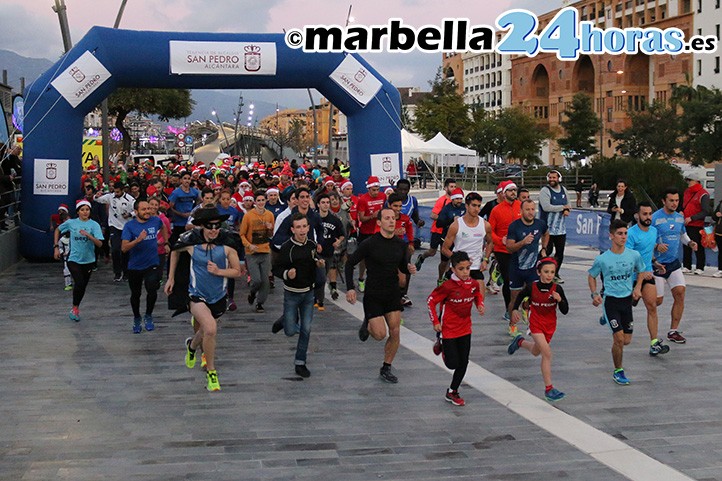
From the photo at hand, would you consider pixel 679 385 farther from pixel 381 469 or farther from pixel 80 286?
pixel 80 286

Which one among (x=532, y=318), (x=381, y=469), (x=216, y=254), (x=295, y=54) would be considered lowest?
(x=381, y=469)

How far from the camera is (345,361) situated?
994 cm

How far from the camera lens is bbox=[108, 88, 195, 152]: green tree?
5352 centimetres

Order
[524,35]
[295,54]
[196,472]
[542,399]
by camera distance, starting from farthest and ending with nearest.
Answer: [524,35], [295,54], [542,399], [196,472]

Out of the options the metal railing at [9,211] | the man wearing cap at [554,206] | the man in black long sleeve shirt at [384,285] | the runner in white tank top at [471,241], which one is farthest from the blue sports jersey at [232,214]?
the metal railing at [9,211]

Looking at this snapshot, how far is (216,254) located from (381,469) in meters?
3.14

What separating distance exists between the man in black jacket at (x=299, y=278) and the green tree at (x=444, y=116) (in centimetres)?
6146

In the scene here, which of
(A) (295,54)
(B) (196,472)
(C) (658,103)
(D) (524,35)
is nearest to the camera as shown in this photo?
(B) (196,472)

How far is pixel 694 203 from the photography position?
1731 centimetres

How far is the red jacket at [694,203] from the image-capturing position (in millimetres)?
17219

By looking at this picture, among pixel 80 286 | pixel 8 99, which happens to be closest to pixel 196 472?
pixel 80 286

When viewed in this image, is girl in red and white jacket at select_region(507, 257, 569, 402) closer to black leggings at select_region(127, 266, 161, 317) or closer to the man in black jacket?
the man in black jacket

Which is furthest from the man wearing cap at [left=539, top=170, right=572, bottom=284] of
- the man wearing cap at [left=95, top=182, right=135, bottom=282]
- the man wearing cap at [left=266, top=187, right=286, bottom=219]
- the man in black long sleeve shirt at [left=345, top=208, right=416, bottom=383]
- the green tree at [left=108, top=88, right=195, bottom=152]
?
the green tree at [left=108, top=88, right=195, bottom=152]

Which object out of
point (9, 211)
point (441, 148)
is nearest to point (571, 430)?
point (9, 211)
